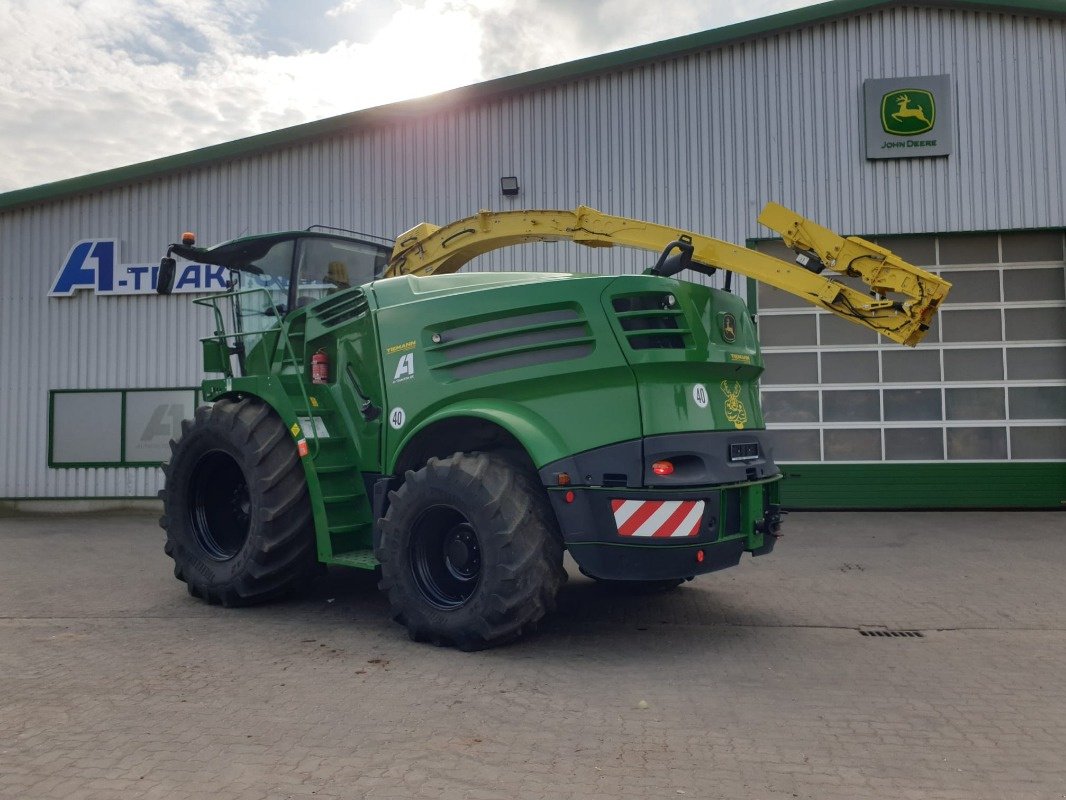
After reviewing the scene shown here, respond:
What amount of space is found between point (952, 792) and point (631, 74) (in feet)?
37.6

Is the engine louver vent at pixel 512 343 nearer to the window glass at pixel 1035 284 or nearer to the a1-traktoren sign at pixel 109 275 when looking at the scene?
the a1-traktoren sign at pixel 109 275

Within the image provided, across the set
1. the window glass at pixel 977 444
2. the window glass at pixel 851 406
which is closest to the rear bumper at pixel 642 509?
the window glass at pixel 851 406

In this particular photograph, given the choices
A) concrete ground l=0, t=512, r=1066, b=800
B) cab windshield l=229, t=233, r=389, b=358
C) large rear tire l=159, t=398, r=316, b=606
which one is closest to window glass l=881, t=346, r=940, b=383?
concrete ground l=0, t=512, r=1066, b=800

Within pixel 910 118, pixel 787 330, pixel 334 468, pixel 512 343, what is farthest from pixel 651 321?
pixel 910 118

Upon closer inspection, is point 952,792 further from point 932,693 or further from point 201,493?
point 201,493

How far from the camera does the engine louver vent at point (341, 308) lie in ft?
21.1

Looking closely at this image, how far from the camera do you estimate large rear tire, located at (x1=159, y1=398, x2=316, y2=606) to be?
21.0 feet

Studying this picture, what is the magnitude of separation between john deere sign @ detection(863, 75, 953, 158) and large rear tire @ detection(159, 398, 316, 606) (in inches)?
382

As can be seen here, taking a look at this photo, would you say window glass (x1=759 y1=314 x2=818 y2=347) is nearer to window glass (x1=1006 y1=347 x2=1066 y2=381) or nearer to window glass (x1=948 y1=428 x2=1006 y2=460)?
window glass (x1=948 y1=428 x2=1006 y2=460)

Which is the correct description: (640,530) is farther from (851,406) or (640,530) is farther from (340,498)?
(851,406)

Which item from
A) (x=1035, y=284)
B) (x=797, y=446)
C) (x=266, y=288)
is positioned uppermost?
(x=1035, y=284)

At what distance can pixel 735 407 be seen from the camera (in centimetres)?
591

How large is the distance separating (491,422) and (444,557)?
93cm

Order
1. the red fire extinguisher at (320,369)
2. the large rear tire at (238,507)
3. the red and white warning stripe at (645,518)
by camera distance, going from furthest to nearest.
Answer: the red fire extinguisher at (320,369), the large rear tire at (238,507), the red and white warning stripe at (645,518)
